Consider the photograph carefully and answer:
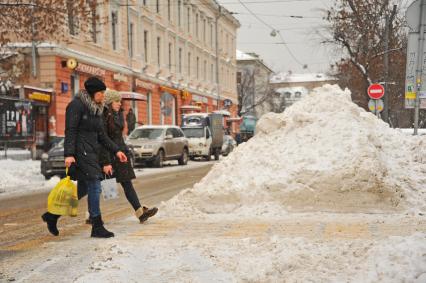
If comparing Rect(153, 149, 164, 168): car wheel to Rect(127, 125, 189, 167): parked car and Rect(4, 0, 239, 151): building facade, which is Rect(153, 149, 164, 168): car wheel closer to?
Rect(127, 125, 189, 167): parked car

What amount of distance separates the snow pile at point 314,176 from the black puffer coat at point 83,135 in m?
1.75

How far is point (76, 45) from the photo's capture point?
26359 millimetres

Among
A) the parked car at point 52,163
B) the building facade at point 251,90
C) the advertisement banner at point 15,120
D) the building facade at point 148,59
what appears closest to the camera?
the parked car at point 52,163

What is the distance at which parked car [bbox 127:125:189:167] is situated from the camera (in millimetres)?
20047

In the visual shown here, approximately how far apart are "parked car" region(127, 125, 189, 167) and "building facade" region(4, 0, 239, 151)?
425 centimetres

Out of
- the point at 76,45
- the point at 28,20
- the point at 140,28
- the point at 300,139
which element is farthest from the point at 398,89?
the point at 300,139

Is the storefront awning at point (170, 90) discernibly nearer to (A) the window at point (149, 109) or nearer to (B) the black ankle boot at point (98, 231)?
(A) the window at point (149, 109)

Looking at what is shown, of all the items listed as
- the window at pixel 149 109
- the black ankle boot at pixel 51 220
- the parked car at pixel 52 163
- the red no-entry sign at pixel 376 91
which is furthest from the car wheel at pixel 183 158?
the black ankle boot at pixel 51 220

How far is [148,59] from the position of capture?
37062mm

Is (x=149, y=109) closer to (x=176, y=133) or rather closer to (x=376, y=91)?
(x=176, y=133)

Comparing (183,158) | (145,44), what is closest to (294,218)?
(183,158)

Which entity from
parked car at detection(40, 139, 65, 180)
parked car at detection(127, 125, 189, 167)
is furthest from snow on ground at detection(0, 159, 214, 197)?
parked car at detection(127, 125, 189, 167)

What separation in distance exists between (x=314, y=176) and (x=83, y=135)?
3149 mm

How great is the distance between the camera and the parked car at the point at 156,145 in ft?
65.8
